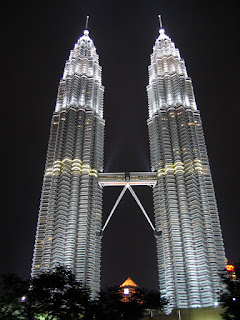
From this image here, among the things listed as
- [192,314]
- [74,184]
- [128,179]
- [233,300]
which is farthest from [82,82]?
[233,300]

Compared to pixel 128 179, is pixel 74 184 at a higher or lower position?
lower

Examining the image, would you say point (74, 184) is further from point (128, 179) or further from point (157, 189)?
point (157, 189)

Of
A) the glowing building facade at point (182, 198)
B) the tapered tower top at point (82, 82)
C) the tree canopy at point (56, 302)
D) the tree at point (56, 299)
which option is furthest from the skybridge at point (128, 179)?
the tree at point (56, 299)

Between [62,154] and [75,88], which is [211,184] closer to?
[62,154]

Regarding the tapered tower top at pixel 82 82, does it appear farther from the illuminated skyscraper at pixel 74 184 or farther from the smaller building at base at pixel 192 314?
the smaller building at base at pixel 192 314

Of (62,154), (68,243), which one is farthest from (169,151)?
(68,243)
